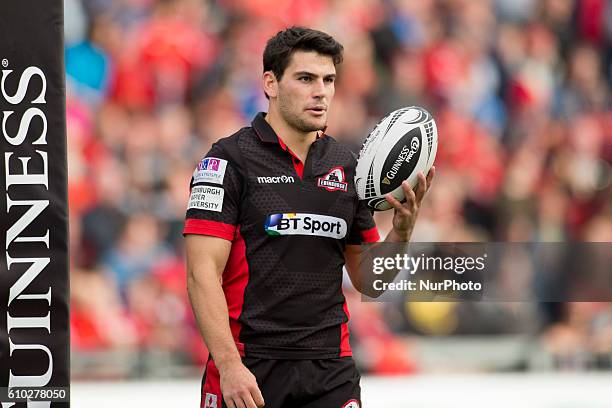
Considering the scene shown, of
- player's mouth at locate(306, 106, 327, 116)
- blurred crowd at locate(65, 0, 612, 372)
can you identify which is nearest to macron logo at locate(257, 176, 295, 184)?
player's mouth at locate(306, 106, 327, 116)

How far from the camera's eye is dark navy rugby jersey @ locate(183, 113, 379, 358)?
3539 millimetres

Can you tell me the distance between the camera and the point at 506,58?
9.30m

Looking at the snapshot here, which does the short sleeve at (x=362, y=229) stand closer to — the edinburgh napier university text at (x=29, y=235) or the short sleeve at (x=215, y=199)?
the short sleeve at (x=215, y=199)

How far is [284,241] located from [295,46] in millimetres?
646

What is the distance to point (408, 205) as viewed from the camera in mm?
3604

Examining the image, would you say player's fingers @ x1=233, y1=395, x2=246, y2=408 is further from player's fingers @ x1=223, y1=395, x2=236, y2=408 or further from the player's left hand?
the player's left hand

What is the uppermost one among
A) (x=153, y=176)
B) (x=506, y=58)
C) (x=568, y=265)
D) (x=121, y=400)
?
(x=506, y=58)

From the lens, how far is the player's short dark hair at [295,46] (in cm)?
359

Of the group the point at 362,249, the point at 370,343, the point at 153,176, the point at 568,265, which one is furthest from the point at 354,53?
the point at 362,249

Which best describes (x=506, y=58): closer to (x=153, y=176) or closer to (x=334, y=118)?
(x=334, y=118)

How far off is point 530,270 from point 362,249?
8.91 feet

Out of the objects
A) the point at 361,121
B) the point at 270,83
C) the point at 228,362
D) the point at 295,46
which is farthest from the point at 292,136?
the point at 361,121

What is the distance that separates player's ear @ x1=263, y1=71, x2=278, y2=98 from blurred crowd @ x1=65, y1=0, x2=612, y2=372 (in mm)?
3809

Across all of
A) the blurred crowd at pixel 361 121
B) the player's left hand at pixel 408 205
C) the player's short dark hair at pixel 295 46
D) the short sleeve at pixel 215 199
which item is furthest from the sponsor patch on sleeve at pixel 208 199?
the blurred crowd at pixel 361 121
